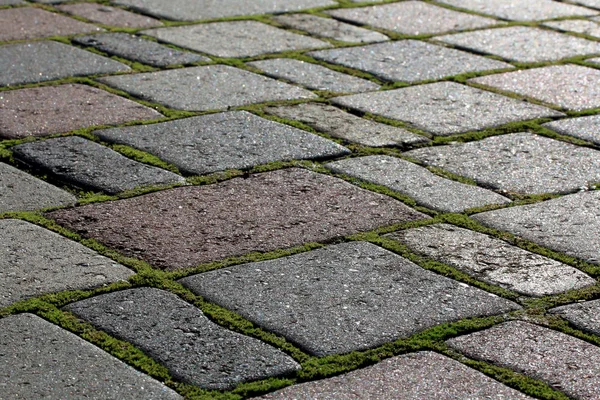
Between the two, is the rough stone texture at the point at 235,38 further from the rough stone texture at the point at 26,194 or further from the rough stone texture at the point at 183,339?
the rough stone texture at the point at 183,339

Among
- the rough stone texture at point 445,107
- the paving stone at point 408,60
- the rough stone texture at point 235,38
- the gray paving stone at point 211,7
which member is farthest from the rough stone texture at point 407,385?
the gray paving stone at point 211,7

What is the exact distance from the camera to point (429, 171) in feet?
9.29

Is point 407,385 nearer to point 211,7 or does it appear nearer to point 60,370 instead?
point 60,370

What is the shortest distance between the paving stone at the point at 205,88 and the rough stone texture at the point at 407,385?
160 cm

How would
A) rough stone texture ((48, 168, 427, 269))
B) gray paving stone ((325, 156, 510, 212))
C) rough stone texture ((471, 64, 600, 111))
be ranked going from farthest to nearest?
rough stone texture ((471, 64, 600, 111)) → gray paving stone ((325, 156, 510, 212)) → rough stone texture ((48, 168, 427, 269))

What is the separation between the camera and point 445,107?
3369 mm

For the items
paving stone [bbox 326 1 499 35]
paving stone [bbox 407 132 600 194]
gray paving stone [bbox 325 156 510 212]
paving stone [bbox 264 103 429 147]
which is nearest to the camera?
gray paving stone [bbox 325 156 510 212]

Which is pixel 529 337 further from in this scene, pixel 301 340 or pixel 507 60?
pixel 507 60

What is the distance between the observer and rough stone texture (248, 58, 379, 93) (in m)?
3.56

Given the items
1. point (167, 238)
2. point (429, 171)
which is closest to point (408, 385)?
point (167, 238)

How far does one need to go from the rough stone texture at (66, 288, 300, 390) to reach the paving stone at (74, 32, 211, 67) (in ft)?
5.96

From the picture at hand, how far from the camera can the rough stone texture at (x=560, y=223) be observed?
2393 millimetres

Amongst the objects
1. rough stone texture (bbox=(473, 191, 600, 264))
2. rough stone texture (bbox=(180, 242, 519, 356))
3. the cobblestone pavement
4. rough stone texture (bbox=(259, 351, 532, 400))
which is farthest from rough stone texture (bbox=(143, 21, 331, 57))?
rough stone texture (bbox=(259, 351, 532, 400))

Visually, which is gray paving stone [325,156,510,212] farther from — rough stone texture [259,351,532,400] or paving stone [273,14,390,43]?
paving stone [273,14,390,43]
